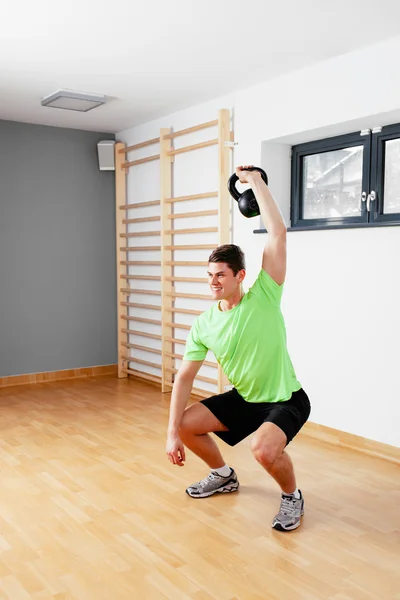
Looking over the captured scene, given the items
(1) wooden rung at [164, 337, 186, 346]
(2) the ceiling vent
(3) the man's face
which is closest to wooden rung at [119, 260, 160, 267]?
(1) wooden rung at [164, 337, 186, 346]

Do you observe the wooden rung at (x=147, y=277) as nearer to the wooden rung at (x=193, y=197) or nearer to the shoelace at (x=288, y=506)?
the wooden rung at (x=193, y=197)

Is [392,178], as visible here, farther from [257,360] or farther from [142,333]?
[142,333]

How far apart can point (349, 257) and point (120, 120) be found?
267 cm

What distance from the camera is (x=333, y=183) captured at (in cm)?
406

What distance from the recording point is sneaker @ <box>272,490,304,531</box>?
251 cm

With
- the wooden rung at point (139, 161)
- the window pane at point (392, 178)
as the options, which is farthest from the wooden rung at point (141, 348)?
the window pane at point (392, 178)

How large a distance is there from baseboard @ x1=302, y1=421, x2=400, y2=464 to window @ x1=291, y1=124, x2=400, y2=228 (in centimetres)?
124

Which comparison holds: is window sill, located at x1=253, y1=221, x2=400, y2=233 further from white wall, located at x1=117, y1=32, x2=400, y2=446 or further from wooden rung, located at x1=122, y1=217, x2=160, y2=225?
wooden rung, located at x1=122, y1=217, x2=160, y2=225

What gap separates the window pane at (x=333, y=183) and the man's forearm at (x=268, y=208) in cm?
154

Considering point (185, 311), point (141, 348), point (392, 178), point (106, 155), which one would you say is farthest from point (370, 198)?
point (106, 155)

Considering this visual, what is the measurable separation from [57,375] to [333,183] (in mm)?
3094

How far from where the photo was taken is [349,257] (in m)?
3.65

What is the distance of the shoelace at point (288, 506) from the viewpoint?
257 cm

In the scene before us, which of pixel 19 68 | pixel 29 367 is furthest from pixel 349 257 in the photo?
pixel 29 367
